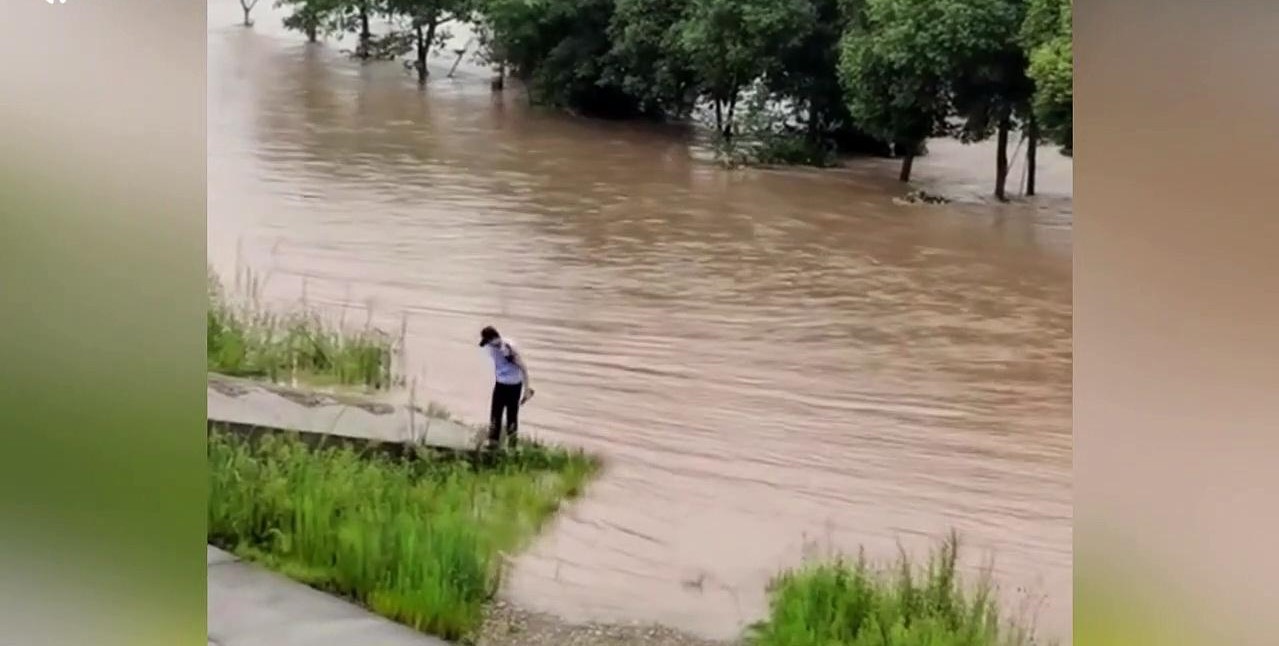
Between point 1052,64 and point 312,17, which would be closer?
point 1052,64

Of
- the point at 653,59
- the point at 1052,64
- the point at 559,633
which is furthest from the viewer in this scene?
the point at 653,59

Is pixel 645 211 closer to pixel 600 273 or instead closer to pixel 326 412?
pixel 600 273

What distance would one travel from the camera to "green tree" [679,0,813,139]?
267 centimetres

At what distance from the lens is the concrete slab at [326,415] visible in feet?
8.82

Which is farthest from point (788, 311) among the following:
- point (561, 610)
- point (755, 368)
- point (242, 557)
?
point (242, 557)

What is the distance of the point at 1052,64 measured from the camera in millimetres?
2486

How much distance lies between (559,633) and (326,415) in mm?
702

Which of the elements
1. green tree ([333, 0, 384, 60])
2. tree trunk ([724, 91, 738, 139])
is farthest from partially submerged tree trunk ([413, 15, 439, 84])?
tree trunk ([724, 91, 738, 139])

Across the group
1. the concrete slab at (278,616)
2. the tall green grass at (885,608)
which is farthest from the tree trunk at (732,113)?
the concrete slab at (278,616)

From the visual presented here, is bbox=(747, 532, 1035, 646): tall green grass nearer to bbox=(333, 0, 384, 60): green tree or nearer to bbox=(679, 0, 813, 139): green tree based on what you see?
bbox=(679, 0, 813, 139): green tree

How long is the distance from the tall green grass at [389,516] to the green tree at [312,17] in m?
0.91

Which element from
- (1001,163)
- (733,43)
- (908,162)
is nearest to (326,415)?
(733,43)

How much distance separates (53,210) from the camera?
2.67 meters

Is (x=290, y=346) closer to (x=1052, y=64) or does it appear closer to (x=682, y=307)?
(x=682, y=307)
